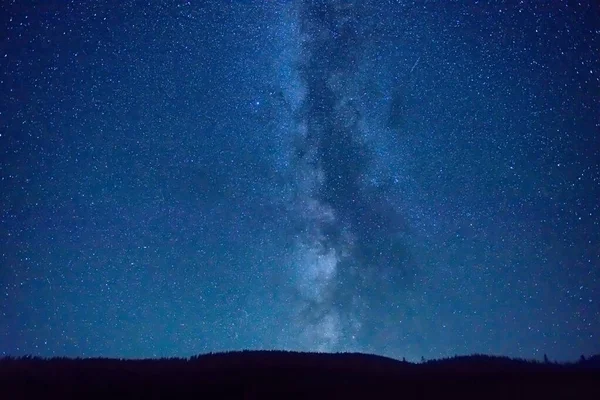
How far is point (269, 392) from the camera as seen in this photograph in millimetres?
13102

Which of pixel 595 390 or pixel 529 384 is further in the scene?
pixel 529 384

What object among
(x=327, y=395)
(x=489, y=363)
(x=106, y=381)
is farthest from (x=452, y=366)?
(x=106, y=381)

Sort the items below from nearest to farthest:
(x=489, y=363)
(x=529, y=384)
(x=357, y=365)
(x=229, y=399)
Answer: (x=229, y=399)
(x=529, y=384)
(x=357, y=365)
(x=489, y=363)

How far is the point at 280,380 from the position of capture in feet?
47.0

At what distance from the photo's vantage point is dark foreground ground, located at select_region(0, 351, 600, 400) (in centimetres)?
1280

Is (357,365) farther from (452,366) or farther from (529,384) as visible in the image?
(529,384)

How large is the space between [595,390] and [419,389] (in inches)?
191

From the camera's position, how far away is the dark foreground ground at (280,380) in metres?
12.8

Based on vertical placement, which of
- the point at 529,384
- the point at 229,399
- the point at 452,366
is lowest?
the point at 229,399

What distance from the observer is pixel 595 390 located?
41.9ft

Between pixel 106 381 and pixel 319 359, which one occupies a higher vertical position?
pixel 319 359

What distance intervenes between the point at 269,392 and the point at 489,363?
33.8 feet

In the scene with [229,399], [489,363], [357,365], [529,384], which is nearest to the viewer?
[229,399]

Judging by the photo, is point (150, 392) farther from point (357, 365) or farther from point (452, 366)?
point (452, 366)
